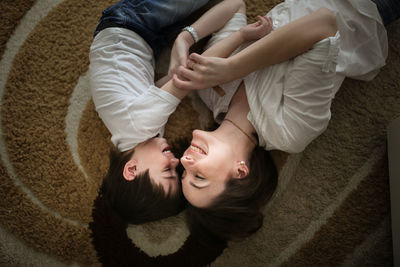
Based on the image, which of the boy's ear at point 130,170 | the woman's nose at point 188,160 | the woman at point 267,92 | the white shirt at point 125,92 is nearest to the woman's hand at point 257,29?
the woman at point 267,92

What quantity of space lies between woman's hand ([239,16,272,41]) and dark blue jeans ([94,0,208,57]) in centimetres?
20

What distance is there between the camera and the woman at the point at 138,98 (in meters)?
0.74

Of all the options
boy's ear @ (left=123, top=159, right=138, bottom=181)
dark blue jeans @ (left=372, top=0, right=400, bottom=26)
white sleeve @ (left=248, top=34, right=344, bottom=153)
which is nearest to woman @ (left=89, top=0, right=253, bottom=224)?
boy's ear @ (left=123, top=159, right=138, bottom=181)

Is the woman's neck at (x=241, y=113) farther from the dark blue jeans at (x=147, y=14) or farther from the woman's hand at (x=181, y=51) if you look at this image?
the dark blue jeans at (x=147, y=14)

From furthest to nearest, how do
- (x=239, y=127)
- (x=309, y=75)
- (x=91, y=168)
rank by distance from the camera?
1. (x=91, y=168)
2. (x=239, y=127)
3. (x=309, y=75)

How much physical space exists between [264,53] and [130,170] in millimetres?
471

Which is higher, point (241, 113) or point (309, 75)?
→ point (309, 75)

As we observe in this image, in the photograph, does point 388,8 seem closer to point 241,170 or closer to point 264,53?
point 264,53

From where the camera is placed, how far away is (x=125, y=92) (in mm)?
744

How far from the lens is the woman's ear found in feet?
2.29

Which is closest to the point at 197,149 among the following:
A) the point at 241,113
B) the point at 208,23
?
the point at 241,113

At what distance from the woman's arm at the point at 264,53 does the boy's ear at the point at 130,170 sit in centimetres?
25

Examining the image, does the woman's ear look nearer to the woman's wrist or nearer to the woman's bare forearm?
the woman's bare forearm

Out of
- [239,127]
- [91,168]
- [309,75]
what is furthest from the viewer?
[91,168]
